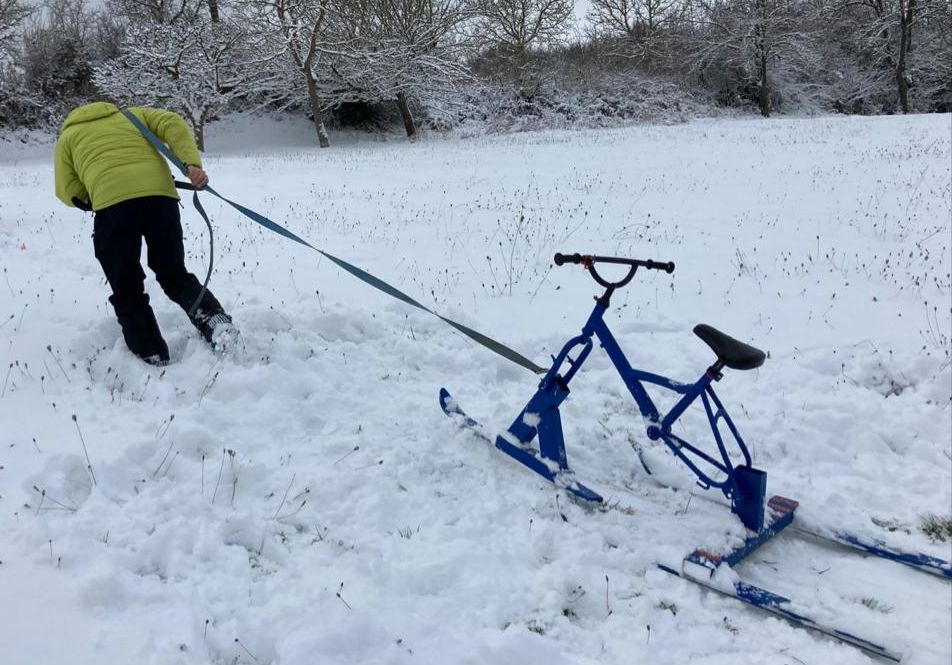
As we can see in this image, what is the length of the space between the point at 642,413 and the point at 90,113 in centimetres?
419

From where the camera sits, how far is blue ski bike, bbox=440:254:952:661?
3037 mm

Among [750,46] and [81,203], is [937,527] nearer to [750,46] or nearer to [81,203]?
[81,203]

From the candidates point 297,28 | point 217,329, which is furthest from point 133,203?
point 297,28

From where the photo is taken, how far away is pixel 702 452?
3.46 m

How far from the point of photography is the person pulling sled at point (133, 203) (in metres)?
4.49

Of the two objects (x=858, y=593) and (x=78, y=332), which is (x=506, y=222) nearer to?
(x=78, y=332)

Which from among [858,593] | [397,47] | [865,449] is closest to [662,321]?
[865,449]

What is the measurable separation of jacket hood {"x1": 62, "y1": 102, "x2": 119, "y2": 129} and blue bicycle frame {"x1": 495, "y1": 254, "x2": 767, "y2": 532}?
136 inches

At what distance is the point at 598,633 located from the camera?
2812 millimetres

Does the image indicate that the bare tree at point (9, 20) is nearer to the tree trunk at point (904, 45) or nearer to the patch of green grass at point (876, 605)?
the patch of green grass at point (876, 605)

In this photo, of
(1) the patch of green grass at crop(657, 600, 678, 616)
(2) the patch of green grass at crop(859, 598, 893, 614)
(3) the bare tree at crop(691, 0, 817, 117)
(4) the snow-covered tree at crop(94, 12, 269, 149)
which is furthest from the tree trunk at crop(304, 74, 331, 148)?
(2) the patch of green grass at crop(859, 598, 893, 614)

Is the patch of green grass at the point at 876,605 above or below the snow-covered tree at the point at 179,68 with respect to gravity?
below

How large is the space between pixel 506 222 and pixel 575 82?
80.0 ft

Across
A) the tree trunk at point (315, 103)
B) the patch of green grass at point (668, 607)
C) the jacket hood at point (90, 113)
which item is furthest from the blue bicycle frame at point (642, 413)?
the tree trunk at point (315, 103)
